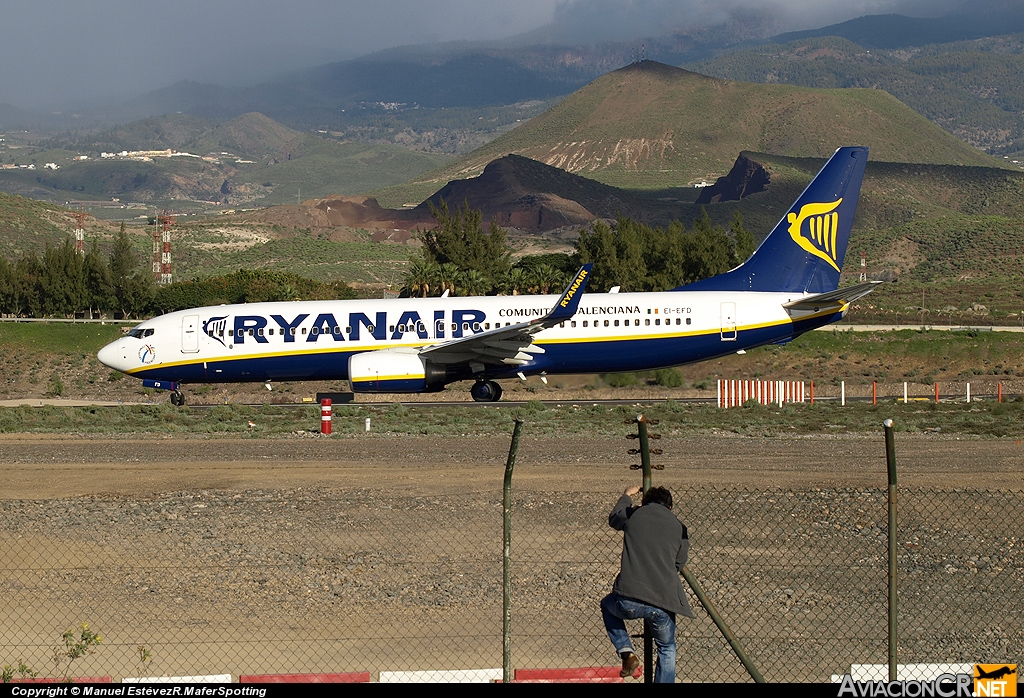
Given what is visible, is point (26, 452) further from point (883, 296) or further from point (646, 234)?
point (883, 296)

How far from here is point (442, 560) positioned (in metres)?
16.3

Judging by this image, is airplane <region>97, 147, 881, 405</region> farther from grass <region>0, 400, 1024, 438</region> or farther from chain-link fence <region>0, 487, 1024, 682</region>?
chain-link fence <region>0, 487, 1024, 682</region>

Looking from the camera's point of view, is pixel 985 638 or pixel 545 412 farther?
pixel 545 412

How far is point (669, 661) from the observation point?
35.7 ft

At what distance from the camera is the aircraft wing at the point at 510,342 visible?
35500 mm

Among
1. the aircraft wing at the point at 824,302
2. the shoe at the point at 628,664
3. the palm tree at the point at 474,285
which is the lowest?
the shoe at the point at 628,664

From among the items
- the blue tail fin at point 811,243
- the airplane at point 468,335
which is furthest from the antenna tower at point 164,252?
the blue tail fin at point 811,243

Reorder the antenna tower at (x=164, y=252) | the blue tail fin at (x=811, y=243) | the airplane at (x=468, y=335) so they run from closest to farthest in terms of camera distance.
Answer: the airplane at (x=468, y=335), the blue tail fin at (x=811, y=243), the antenna tower at (x=164, y=252)

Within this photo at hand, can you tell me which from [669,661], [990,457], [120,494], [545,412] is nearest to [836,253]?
[545,412]

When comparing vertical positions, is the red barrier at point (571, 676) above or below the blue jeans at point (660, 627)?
below

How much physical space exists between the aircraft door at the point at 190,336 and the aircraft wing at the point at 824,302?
63.4ft

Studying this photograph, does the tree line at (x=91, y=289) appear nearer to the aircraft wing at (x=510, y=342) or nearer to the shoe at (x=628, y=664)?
the aircraft wing at (x=510, y=342)

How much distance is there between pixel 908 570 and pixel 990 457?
952 centimetres

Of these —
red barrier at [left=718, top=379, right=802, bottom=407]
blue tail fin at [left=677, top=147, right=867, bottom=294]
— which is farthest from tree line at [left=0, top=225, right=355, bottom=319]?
blue tail fin at [left=677, top=147, right=867, bottom=294]
